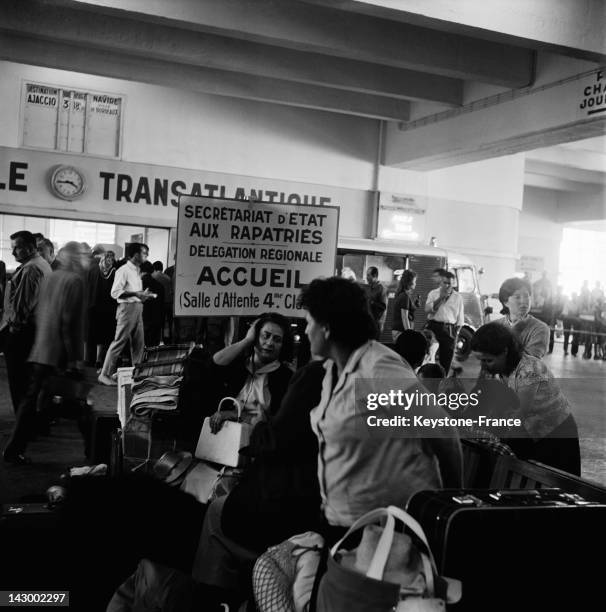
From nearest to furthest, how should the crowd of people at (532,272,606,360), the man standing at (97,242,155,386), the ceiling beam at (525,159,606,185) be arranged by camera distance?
the man standing at (97,242,155,386) < the crowd of people at (532,272,606,360) < the ceiling beam at (525,159,606,185)

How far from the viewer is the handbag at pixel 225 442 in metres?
4.15

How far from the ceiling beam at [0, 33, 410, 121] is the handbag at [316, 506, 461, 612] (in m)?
13.5

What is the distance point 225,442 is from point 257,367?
70cm

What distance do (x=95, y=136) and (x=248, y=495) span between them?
14.0 meters

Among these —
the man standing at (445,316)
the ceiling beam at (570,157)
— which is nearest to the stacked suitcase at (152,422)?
the man standing at (445,316)

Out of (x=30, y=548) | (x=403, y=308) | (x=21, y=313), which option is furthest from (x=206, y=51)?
(x=30, y=548)

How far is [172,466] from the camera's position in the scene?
168 inches

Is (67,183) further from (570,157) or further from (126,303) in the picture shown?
(570,157)

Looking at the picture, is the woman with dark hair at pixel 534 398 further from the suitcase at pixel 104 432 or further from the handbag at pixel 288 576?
the suitcase at pixel 104 432

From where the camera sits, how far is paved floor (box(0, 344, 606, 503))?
5973 mm

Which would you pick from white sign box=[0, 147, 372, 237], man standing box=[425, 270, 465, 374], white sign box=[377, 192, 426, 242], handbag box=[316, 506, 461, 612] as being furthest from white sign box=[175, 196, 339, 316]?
white sign box=[377, 192, 426, 242]

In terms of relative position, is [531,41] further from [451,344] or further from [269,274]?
[269,274]

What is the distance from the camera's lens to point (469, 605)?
102 inches

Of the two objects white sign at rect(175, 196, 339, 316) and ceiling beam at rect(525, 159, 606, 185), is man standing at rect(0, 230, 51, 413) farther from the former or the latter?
ceiling beam at rect(525, 159, 606, 185)
